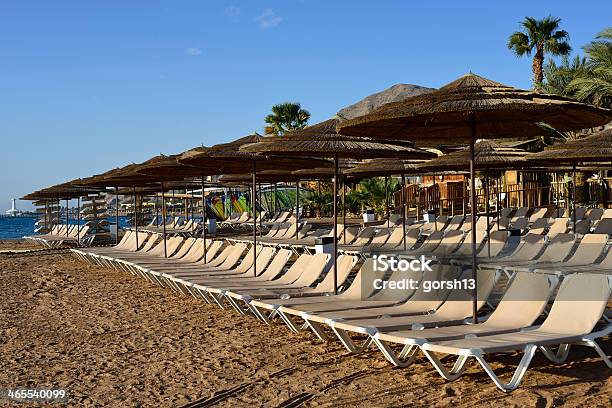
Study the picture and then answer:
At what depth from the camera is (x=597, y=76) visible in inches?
904

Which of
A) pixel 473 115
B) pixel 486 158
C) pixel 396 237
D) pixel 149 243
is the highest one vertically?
pixel 473 115

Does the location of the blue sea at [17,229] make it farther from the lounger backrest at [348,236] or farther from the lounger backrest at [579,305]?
the lounger backrest at [579,305]

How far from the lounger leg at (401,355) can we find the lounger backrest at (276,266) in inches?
138

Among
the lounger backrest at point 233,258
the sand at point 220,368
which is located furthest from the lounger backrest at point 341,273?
the lounger backrest at point 233,258

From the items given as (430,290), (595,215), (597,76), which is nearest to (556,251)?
(430,290)

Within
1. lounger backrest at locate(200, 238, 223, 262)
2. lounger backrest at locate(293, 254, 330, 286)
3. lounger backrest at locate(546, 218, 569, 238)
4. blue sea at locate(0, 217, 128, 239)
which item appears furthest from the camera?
blue sea at locate(0, 217, 128, 239)

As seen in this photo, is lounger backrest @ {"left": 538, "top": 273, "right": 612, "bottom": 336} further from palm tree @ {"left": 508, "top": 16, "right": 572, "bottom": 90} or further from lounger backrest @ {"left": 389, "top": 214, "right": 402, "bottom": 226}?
palm tree @ {"left": 508, "top": 16, "right": 572, "bottom": 90}

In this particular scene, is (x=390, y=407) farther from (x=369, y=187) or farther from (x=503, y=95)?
(x=369, y=187)

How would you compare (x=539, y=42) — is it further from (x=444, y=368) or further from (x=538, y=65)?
(x=444, y=368)

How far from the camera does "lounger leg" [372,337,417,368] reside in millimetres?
5270

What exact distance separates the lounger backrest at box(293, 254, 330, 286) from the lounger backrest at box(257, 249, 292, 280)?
564 mm

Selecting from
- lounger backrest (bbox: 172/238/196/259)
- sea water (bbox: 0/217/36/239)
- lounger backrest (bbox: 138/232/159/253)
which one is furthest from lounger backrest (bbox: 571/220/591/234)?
sea water (bbox: 0/217/36/239)

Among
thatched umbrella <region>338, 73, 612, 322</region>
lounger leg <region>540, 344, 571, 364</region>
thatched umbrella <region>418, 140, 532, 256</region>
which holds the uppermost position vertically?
thatched umbrella <region>338, 73, 612, 322</region>

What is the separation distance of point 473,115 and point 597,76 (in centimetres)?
1889
